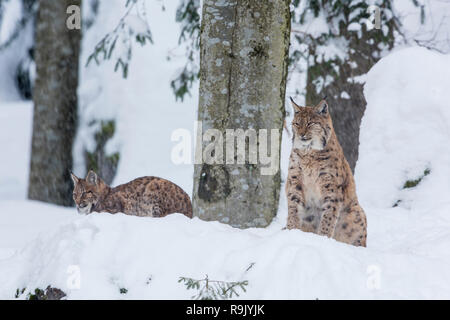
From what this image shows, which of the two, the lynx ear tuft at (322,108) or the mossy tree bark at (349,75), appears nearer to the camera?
the lynx ear tuft at (322,108)

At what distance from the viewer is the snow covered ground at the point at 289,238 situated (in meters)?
3.98

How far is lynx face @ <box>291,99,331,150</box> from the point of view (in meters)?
5.42

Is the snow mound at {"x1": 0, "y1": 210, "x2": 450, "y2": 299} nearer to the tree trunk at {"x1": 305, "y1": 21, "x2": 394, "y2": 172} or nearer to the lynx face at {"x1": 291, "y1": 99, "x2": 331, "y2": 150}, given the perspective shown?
the lynx face at {"x1": 291, "y1": 99, "x2": 331, "y2": 150}

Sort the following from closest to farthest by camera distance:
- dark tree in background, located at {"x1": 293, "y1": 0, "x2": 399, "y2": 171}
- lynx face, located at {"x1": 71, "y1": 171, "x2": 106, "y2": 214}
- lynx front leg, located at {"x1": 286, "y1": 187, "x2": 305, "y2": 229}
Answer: lynx front leg, located at {"x1": 286, "y1": 187, "x2": 305, "y2": 229}, lynx face, located at {"x1": 71, "y1": 171, "x2": 106, "y2": 214}, dark tree in background, located at {"x1": 293, "y1": 0, "x2": 399, "y2": 171}

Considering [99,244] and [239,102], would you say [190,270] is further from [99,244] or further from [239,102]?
[239,102]

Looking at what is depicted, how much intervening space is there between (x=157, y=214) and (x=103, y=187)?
70cm

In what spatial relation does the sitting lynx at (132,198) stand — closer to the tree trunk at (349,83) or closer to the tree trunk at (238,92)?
the tree trunk at (238,92)

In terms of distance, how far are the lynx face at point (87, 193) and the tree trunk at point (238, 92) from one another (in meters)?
1.74

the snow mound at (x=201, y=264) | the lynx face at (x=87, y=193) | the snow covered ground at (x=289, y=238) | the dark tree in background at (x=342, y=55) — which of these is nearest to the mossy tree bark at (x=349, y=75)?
the dark tree in background at (x=342, y=55)

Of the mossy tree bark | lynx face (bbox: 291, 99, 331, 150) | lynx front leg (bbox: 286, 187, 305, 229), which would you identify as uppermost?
the mossy tree bark

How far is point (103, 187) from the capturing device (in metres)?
7.02

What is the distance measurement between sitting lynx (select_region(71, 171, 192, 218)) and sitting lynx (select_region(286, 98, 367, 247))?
1762 mm

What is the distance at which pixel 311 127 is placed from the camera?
5.43 meters

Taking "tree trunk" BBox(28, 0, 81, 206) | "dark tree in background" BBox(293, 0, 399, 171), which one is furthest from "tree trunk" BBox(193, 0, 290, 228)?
"tree trunk" BBox(28, 0, 81, 206)
